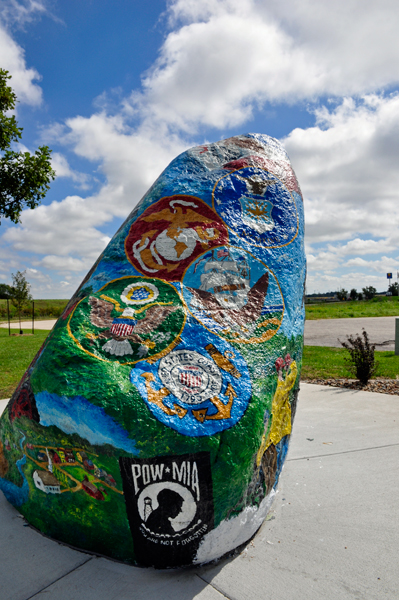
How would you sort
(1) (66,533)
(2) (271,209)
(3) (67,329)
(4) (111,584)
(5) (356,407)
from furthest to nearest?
1. (5) (356,407)
2. (2) (271,209)
3. (3) (67,329)
4. (1) (66,533)
5. (4) (111,584)

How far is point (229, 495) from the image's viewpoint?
2.05 metres

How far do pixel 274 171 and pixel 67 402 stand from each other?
9.51ft

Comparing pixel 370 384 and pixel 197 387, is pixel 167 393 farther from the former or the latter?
pixel 370 384

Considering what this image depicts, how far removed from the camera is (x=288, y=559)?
211 centimetres

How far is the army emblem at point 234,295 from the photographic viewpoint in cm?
264

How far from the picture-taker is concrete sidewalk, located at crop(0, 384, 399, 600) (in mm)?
1876

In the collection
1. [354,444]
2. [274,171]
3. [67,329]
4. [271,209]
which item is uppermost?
[274,171]

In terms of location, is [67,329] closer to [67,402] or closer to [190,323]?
[67,402]

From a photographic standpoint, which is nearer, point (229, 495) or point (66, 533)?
point (229, 495)

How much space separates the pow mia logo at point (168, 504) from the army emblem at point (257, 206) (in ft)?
6.37

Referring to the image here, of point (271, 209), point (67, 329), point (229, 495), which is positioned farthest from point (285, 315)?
point (67, 329)

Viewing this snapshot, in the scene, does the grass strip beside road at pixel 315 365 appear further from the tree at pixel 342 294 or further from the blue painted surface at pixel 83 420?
the tree at pixel 342 294

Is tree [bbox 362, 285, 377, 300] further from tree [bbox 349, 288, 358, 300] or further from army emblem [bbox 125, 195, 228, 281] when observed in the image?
army emblem [bbox 125, 195, 228, 281]

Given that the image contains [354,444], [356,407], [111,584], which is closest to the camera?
Result: [111,584]
